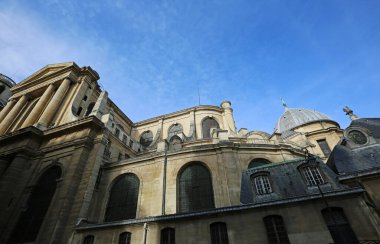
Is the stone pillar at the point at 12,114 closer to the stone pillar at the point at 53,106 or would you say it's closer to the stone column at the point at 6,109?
the stone column at the point at 6,109

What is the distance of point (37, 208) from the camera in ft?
51.0

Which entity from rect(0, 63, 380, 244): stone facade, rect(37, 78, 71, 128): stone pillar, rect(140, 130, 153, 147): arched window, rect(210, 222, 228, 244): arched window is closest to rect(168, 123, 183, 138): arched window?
rect(140, 130, 153, 147): arched window

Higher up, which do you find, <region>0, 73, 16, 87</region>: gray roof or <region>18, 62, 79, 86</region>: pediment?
<region>0, 73, 16, 87</region>: gray roof

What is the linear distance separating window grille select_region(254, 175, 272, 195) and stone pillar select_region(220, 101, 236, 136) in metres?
12.8

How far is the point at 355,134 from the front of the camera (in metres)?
14.4

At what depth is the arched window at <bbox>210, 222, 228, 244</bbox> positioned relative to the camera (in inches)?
401

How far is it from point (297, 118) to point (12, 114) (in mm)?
37485

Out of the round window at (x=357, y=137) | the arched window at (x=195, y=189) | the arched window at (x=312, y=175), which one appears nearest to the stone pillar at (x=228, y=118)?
the arched window at (x=195, y=189)

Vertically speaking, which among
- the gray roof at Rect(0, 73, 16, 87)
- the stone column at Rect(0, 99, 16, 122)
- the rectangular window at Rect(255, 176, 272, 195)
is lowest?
the rectangular window at Rect(255, 176, 272, 195)

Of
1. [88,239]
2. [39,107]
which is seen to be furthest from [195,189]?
[39,107]

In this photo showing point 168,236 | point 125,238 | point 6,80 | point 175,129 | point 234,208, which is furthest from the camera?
point 6,80

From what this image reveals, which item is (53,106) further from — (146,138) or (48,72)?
(146,138)

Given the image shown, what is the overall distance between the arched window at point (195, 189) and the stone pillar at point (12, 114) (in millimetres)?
22256

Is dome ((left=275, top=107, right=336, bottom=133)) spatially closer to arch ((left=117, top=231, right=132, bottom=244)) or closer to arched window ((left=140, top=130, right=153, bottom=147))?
arched window ((left=140, top=130, right=153, bottom=147))
